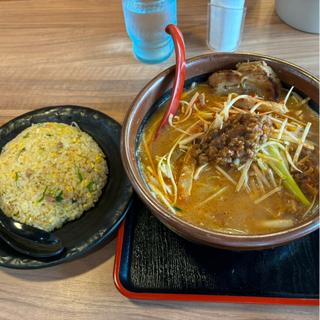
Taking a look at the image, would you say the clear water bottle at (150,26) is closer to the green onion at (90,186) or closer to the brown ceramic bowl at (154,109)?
the brown ceramic bowl at (154,109)

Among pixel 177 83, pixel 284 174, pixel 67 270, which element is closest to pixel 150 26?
pixel 177 83

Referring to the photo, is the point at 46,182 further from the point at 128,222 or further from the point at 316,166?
the point at 316,166

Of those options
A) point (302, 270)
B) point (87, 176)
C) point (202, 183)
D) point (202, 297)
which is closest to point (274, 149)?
point (202, 183)

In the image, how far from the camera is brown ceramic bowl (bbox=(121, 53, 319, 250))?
780mm

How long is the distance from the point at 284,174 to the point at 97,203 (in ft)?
1.78

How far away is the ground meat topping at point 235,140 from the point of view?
3.14 ft

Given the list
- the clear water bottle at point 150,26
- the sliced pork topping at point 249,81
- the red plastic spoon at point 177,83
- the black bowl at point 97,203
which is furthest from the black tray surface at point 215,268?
the clear water bottle at point 150,26

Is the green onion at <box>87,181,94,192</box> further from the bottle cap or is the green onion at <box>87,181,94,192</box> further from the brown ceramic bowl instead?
the bottle cap

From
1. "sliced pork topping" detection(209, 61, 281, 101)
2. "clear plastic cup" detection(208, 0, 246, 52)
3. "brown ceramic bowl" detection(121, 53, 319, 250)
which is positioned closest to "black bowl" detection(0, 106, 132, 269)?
"brown ceramic bowl" detection(121, 53, 319, 250)

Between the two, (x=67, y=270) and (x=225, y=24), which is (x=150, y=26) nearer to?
(x=225, y=24)

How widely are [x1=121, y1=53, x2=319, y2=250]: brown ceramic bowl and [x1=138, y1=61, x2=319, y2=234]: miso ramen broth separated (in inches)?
3.3

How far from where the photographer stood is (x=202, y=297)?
89 cm

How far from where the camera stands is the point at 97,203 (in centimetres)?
107

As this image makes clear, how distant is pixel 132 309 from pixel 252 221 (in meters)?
0.38
